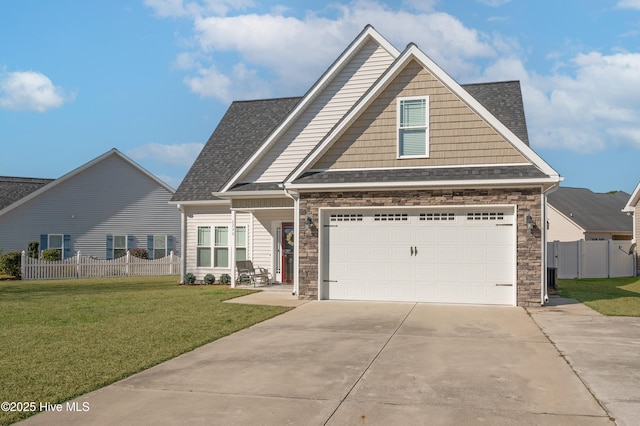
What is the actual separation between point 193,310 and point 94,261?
16777mm

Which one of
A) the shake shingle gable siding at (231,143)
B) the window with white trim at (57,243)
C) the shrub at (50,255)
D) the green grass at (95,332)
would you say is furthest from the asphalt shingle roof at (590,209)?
the window with white trim at (57,243)

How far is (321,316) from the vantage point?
44.1 ft

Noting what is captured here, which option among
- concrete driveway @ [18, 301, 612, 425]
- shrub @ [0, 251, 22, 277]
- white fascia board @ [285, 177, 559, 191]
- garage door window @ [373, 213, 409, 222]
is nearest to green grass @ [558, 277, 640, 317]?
white fascia board @ [285, 177, 559, 191]

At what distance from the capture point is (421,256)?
15891 mm

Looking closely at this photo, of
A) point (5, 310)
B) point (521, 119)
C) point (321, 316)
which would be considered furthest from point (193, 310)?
point (521, 119)

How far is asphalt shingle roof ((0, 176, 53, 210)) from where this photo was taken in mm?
33312

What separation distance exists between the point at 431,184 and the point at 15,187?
28410 mm

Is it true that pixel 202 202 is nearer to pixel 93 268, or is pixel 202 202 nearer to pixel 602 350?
pixel 93 268

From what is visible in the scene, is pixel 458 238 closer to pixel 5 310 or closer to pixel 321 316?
pixel 321 316

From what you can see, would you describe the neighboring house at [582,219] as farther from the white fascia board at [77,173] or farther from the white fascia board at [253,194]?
the white fascia board at [77,173]

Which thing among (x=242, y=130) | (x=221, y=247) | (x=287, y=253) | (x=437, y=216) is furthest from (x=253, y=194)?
(x=437, y=216)

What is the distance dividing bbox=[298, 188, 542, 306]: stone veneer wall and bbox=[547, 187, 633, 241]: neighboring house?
75.1 ft

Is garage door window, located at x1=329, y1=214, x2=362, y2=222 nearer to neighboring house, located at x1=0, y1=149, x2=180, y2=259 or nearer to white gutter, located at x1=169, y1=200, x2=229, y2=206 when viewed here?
white gutter, located at x1=169, y1=200, x2=229, y2=206

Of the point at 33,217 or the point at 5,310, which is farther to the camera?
the point at 33,217
